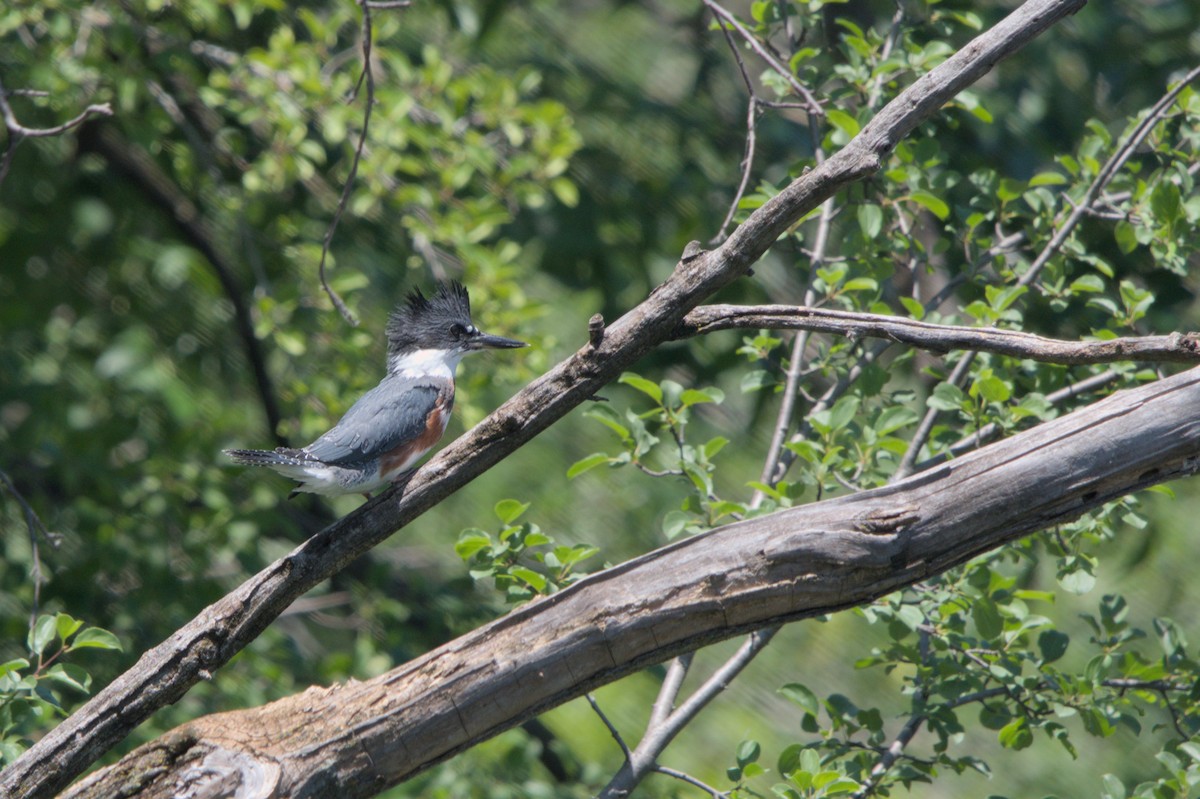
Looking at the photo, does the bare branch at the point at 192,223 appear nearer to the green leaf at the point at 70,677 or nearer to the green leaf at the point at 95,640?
the green leaf at the point at 70,677

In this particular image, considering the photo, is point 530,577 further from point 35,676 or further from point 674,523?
point 35,676

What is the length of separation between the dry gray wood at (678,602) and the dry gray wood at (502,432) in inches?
3.9

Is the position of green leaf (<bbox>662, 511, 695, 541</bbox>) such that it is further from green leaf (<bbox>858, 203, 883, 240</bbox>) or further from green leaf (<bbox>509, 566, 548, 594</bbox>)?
green leaf (<bbox>858, 203, 883, 240</bbox>)

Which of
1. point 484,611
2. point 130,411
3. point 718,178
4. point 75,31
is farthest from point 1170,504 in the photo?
point 75,31

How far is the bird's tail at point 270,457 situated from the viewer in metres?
2.95

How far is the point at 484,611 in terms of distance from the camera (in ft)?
15.6

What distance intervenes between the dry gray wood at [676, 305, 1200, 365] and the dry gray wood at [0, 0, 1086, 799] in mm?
76

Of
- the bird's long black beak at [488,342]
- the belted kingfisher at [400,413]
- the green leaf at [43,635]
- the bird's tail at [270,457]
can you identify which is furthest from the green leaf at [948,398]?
the green leaf at [43,635]

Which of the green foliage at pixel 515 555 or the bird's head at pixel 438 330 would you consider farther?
the bird's head at pixel 438 330

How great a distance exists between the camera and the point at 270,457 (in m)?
2.96

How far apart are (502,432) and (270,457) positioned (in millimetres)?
818

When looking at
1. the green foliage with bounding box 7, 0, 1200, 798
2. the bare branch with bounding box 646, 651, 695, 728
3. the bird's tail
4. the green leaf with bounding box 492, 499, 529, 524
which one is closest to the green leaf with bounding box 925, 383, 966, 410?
the green foliage with bounding box 7, 0, 1200, 798

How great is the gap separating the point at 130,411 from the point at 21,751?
2332 mm

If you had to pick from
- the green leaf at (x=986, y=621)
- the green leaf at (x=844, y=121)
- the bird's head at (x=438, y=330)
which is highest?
the bird's head at (x=438, y=330)
